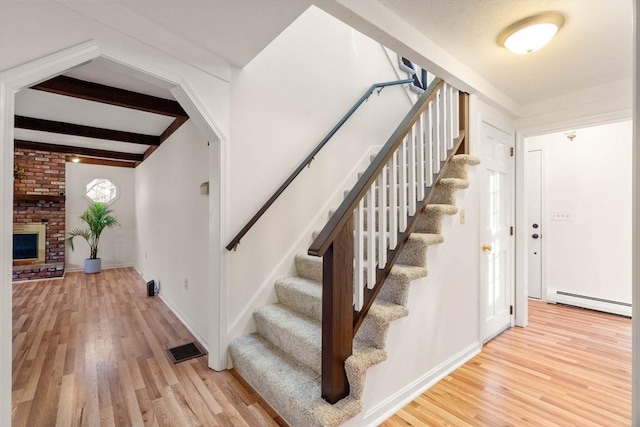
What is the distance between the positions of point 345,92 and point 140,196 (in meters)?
4.92

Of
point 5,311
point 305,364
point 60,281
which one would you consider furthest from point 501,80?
point 60,281

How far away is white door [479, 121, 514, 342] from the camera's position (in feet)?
8.21

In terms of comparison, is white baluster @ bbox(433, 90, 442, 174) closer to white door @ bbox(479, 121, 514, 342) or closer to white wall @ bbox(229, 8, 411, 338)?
white door @ bbox(479, 121, 514, 342)

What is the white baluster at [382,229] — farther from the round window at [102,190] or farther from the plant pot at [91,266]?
the round window at [102,190]

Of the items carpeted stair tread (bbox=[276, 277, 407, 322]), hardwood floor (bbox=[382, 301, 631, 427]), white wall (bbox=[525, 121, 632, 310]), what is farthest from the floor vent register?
white wall (bbox=[525, 121, 632, 310])

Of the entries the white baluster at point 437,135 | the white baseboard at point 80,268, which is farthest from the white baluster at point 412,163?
the white baseboard at point 80,268

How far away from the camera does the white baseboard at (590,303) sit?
3221mm

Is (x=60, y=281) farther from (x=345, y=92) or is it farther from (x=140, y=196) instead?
(x=345, y=92)

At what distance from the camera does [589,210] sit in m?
3.52

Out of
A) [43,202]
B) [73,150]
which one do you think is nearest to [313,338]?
[73,150]

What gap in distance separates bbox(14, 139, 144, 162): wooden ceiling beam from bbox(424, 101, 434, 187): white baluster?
5.53 meters

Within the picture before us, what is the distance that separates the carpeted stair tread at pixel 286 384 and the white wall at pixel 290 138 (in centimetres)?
24

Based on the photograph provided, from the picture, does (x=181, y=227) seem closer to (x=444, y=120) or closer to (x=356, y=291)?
(x=356, y=291)

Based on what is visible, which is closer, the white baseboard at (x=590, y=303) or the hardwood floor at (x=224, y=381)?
the hardwood floor at (x=224, y=381)
